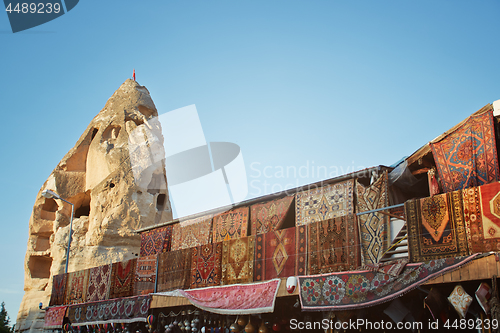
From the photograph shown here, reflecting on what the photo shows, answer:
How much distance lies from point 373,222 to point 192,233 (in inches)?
227

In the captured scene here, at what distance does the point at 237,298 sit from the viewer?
10.3m

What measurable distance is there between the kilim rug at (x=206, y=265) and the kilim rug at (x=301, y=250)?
2305 millimetres

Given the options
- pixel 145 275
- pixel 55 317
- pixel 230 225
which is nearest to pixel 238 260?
pixel 230 225

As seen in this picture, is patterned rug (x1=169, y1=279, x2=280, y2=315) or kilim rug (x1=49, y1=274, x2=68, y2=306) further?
kilim rug (x1=49, y1=274, x2=68, y2=306)

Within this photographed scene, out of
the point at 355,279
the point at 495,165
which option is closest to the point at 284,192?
the point at 355,279

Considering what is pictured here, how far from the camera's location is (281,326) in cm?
1030

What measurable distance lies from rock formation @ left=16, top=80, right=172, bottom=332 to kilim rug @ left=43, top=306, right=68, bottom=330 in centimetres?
638

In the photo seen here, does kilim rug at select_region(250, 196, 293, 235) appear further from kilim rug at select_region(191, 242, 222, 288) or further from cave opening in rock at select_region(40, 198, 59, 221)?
cave opening in rock at select_region(40, 198, 59, 221)

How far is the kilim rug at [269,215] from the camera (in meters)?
11.3

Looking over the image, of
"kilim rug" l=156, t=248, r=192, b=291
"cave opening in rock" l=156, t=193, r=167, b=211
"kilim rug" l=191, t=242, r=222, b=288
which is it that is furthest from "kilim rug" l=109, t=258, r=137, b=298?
"cave opening in rock" l=156, t=193, r=167, b=211

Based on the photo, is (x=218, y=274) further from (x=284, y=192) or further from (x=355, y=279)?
(x=355, y=279)

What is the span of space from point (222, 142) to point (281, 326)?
50.9 ft

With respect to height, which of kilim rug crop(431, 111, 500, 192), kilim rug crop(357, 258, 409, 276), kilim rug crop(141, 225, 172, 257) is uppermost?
kilim rug crop(431, 111, 500, 192)

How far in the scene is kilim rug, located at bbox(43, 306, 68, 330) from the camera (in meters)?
15.4
